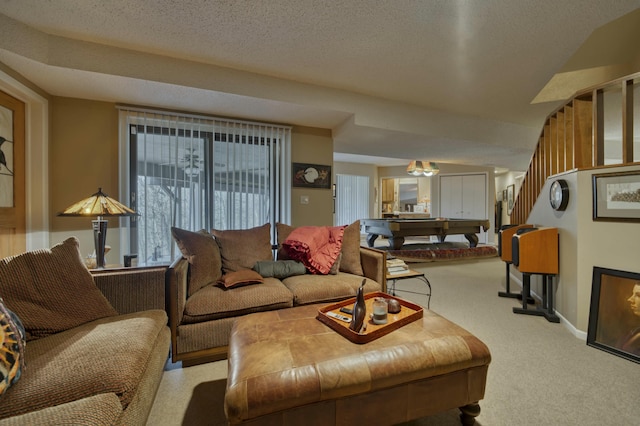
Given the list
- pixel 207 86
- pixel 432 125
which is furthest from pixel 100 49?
pixel 432 125

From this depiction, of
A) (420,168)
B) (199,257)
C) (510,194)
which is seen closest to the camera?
(199,257)

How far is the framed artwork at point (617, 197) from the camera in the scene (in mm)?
1954

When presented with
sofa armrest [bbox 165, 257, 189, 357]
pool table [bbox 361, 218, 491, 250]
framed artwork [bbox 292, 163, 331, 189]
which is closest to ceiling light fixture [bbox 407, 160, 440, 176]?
pool table [bbox 361, 218, 491, 250]

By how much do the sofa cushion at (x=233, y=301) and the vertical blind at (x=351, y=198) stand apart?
6.13m

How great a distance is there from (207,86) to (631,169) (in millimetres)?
3703

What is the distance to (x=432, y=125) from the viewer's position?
3908mm

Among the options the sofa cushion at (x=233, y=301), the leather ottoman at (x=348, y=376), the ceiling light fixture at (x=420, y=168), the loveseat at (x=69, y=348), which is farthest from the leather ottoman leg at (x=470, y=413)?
the ceiling light fixture at (x=420, y=168)

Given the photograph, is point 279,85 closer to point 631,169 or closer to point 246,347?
point 246,347

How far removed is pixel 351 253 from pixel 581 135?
2416 millimetres

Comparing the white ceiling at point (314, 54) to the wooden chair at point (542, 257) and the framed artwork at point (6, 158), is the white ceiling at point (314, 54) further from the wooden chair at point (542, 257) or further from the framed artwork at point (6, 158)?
the wooden chair at point (542, 257)

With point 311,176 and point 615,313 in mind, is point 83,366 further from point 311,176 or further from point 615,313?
point 615,313

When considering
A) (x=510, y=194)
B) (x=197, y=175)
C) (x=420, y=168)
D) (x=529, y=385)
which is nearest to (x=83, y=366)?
(x=529, y=385)

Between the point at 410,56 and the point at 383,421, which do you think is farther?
the point at 410,56

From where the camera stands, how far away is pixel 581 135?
2.44 m
